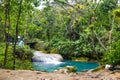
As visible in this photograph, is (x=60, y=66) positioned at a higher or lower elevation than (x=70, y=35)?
lower

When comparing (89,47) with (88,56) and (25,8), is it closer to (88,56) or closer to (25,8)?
(88,56)

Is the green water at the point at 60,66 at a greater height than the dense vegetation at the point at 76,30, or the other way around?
the dense vegetation at the point at 76,30

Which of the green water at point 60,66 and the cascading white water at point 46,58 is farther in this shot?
the cascading white water at point 46,58

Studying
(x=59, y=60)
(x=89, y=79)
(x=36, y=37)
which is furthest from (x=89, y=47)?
(x=89, y=79)

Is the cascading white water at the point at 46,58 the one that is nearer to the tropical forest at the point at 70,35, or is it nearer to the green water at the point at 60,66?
the tropical forest at the point at 70,35

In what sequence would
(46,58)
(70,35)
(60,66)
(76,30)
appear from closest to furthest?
(60,66) < (46,58) < (76,30) < (70,35)

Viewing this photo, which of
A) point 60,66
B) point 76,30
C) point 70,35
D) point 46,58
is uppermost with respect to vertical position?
point 76,30

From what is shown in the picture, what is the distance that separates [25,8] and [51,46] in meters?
17.9

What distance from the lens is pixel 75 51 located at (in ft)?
85.7

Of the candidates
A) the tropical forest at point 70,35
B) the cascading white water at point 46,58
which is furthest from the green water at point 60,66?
the cascading white water at point 46,58

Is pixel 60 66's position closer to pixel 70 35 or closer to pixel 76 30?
pixel 76 30

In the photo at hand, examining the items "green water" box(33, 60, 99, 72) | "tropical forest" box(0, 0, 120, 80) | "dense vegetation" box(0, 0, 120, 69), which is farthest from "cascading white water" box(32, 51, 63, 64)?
"dense vegetation" box(0, 0, 120, 69)

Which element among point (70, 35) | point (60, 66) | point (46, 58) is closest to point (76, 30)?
point (70, 35)

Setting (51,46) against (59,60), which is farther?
(51,46)
